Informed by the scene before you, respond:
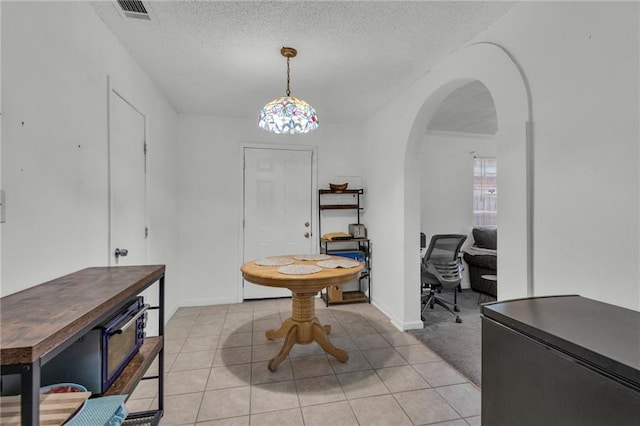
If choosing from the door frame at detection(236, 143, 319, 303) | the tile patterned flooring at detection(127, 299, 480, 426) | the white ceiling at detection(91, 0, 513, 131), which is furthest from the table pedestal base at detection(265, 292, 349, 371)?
the white ceiling at detection(91, 0, 513, 131)

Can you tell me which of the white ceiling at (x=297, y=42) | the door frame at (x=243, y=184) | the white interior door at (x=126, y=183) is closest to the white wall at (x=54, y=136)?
the white interior door at (x=126, y=183)

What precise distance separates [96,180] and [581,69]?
8.98 ft

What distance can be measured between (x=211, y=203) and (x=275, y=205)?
2.77ft

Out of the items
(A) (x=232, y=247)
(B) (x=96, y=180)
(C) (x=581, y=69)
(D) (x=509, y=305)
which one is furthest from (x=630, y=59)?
(A) (x=232, y=247)

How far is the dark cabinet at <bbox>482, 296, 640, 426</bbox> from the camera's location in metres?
0.72

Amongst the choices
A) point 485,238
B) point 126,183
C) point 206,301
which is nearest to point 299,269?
point 126,183

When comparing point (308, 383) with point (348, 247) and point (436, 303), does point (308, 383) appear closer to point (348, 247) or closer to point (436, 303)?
point (348, 247)

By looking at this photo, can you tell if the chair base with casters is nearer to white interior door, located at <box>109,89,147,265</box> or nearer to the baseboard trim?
the baseboard trim

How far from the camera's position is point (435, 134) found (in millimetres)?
4430

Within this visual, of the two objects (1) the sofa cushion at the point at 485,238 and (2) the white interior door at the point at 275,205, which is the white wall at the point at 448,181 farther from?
(2) the white interior door at the point at 275,205

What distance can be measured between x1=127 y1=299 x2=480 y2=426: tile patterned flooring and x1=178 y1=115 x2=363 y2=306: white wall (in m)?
0.81

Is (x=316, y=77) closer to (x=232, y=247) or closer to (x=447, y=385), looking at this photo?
(x=232, y=247)

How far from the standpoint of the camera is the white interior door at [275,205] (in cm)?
393

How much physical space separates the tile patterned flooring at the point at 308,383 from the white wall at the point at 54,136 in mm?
1112
